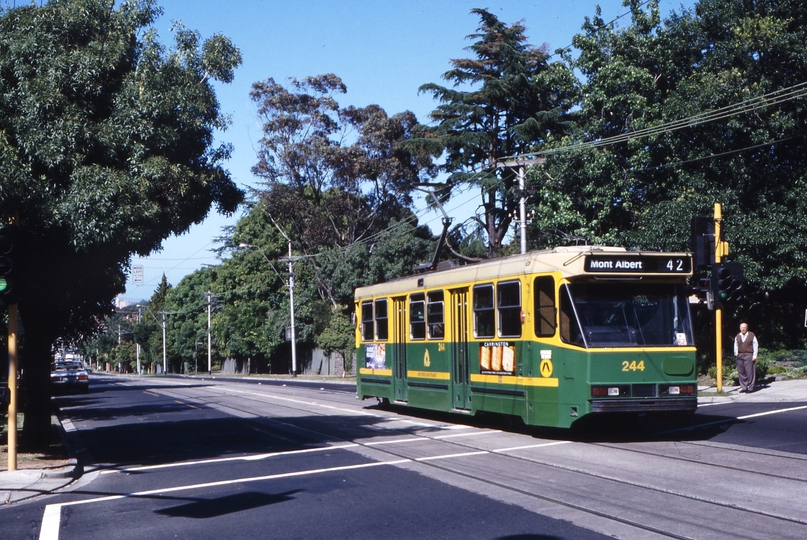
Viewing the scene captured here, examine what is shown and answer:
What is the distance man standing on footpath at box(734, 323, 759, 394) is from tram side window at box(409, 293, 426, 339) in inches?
335

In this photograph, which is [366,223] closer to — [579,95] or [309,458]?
[579,95]

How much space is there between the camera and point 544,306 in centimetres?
1411

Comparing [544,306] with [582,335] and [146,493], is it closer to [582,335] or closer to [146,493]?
[582,335]

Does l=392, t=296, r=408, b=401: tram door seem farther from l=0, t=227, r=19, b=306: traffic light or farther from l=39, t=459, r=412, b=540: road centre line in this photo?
l=0, t=227, r=19, b=306: traffic light

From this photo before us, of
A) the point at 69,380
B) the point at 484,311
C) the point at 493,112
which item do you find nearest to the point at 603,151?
the point at 493,112

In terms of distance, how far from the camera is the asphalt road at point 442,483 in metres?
8.17

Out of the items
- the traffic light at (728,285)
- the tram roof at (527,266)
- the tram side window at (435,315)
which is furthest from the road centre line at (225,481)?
the traffic light at (728,285)

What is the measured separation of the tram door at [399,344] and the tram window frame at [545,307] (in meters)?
5.61

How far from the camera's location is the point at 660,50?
32.8 metres

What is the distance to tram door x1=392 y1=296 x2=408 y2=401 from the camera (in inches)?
768

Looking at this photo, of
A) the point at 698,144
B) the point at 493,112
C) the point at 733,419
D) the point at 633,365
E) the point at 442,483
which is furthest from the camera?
the point at 493,112

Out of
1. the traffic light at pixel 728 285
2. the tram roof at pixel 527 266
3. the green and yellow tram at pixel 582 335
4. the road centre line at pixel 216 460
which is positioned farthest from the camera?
the traffic light at pixel 728 285

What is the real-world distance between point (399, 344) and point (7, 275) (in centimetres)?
959

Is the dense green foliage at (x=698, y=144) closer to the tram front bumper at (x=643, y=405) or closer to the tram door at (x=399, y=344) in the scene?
the tram door at (x=399, y=344)
